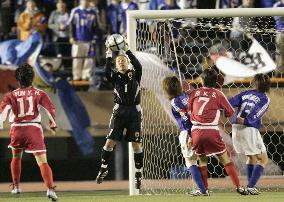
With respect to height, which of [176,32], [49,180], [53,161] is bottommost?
[53,161]

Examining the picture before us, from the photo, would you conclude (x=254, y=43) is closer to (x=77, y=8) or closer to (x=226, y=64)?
(x=226, y=64)

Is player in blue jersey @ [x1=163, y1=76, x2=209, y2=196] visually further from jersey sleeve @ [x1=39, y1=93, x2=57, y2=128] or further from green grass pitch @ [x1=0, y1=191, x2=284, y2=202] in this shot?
jersey sleeve @ [x1=39, y1=93, x2=57, y2=128]

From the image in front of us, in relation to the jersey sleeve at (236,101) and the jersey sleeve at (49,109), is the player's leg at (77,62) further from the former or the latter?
the jersey sleeve at (49,109)

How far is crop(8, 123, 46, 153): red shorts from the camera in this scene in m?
11.1

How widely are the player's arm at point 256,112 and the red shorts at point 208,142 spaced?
0.67 metres

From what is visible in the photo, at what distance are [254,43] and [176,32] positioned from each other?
123 cm

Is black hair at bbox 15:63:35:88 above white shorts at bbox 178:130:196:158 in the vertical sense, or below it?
above

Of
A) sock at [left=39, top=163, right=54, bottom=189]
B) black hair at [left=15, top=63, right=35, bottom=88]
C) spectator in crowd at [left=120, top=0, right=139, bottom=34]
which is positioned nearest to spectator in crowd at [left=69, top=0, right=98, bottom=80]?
spectator in crowd at [left=120, top=0, right=139, bottom=34]

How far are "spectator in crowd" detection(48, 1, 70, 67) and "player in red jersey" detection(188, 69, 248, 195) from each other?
20.1ft

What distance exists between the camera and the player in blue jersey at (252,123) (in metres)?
11.9

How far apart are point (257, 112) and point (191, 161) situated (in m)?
0.92

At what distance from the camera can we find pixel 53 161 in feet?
55.8

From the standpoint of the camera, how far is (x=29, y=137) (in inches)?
440

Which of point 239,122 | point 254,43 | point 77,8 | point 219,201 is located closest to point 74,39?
point 77,8
